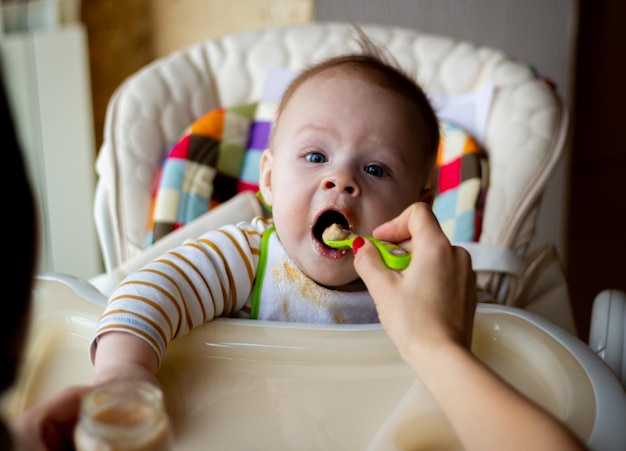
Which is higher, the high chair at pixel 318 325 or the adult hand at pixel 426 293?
the adult hand at pixel 426 293

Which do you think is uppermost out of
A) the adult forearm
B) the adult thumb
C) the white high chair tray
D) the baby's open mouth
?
the adult thumb

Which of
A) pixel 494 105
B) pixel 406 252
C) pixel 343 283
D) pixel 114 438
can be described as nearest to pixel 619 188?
pixel 494 105

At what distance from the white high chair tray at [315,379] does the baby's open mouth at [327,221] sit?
0.40ft

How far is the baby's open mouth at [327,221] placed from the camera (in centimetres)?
81

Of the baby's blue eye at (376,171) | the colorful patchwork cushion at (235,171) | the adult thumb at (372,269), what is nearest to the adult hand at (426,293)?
the adult thumb at (372,269)

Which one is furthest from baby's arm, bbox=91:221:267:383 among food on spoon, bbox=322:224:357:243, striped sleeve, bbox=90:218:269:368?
food on spoon, bbox=322:224:357:243

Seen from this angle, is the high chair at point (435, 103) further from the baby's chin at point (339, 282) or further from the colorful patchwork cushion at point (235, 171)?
the baby's chin at point (339, 282)

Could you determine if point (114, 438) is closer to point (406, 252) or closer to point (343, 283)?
point (406, 252)

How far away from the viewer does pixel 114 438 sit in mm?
419

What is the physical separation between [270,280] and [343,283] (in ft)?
0.28

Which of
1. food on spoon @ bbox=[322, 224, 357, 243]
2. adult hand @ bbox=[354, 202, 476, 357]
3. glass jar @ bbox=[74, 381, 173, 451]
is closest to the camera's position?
glass jar @ bbox=[74, 381, 173, 451]

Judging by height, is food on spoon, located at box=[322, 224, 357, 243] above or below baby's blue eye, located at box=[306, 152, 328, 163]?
below

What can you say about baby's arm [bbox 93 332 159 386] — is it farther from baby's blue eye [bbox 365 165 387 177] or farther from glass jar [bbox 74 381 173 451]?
baby's blue eye [bbox 365 165 387 177]

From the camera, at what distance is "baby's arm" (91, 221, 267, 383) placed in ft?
2.17
